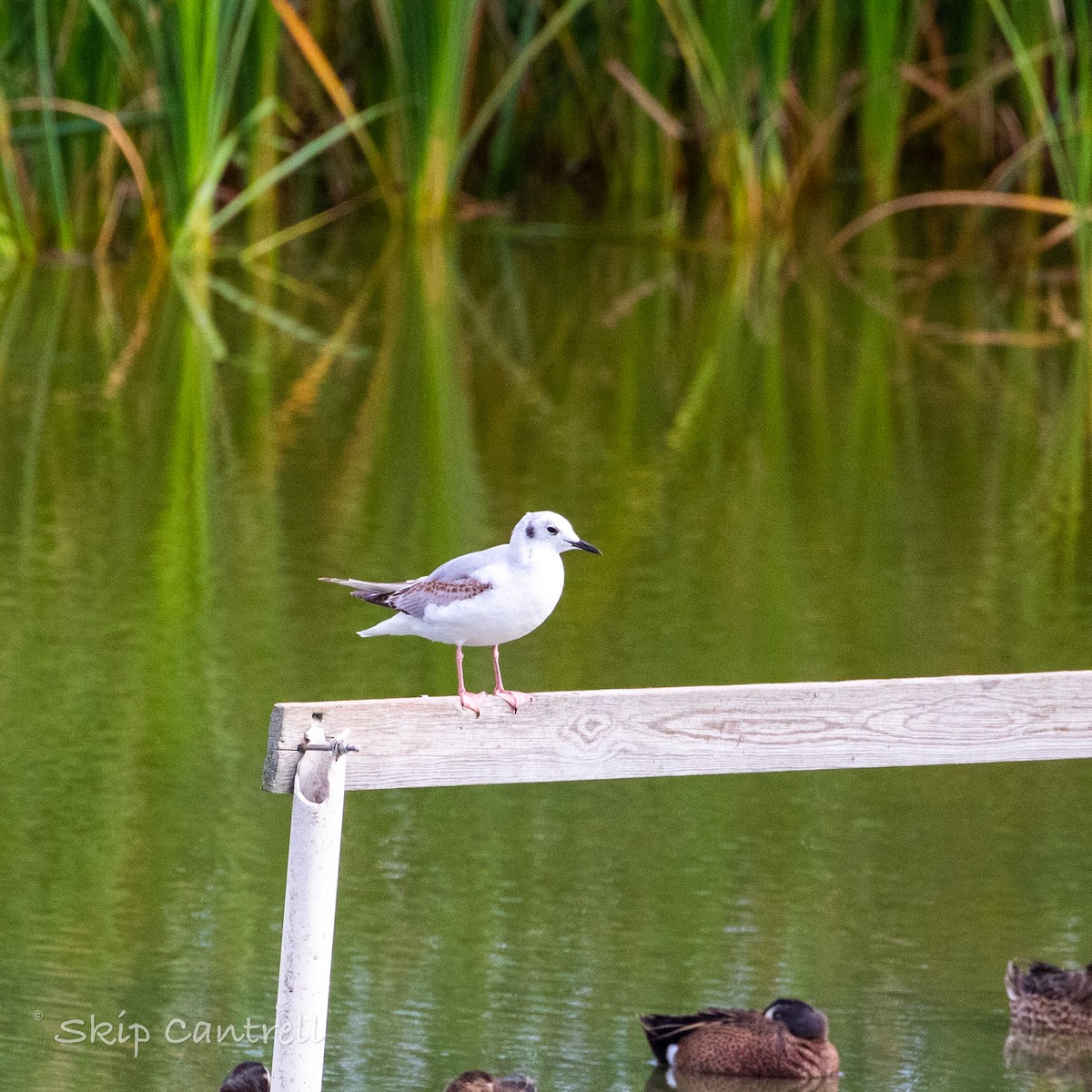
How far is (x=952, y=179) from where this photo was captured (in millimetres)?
15812

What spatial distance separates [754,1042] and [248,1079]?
2.69 feet

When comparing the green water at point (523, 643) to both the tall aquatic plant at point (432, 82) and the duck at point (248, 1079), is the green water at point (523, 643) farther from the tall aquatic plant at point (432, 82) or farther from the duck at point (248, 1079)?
the tall aquatic plant at point (432, 82)

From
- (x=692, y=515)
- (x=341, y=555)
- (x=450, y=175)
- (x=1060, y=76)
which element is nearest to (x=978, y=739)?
(x=341, y=555)

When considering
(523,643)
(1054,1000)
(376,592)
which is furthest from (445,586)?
(523,643)

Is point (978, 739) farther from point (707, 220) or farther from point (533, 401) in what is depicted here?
point (707, 220)

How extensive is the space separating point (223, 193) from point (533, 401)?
18.2 feet

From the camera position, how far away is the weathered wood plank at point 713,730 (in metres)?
3.26

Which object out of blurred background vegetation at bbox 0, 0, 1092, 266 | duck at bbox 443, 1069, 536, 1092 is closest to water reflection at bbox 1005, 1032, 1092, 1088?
duck at bbox 443, 1069, 536, 1092

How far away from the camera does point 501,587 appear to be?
343cm

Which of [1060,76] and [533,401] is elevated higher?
[1060,76]

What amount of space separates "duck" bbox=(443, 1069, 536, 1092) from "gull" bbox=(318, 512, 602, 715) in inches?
23.1

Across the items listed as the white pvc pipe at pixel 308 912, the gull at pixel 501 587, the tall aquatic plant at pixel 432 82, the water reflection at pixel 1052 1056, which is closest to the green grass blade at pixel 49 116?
the tall aquatic plant at pixel 432 82

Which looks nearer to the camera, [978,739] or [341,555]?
[978,739]

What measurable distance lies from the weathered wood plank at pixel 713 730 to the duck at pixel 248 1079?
59cm
